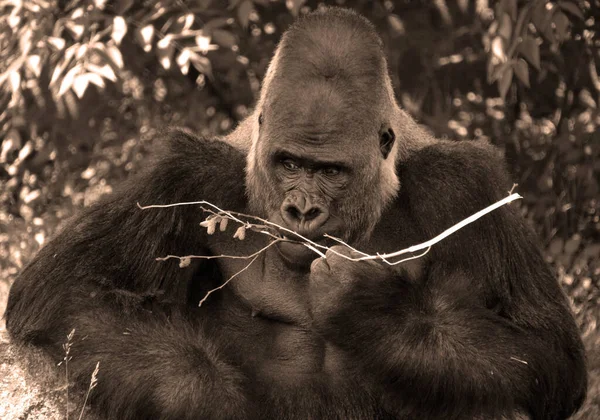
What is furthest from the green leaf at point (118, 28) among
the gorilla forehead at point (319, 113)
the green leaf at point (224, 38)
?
the gorilla forehead at point (319, 113)

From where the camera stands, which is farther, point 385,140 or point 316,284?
point 385,140

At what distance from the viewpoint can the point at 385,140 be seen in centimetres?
448

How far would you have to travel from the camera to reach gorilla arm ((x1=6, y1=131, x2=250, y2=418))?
414cm

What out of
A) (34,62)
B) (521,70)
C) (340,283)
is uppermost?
(340,283)

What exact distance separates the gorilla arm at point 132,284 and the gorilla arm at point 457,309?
55 cm

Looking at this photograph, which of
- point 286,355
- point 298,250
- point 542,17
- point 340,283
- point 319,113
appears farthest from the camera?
point 542,17

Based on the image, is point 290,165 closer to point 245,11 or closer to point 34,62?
point 245,11

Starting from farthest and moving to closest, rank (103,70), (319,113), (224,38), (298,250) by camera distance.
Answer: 1. (224,38)
2. (103,70)
3. (319,113)
4. (298,250)

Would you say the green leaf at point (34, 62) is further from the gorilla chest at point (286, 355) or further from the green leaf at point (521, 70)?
the green leaf at point (521, 70)

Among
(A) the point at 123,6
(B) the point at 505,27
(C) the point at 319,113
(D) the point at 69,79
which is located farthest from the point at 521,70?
(D) the point at 69,79

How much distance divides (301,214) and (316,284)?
259mm

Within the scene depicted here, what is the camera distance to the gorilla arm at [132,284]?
13.6 ft

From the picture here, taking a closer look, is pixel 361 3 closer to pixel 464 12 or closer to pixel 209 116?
pixel 464 12

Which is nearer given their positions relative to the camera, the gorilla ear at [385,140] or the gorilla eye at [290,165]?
the gorilla eye at [290,165]
